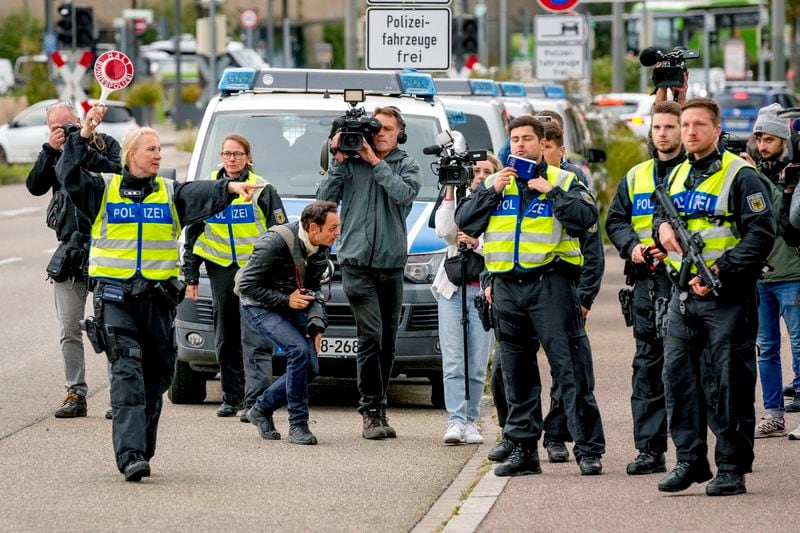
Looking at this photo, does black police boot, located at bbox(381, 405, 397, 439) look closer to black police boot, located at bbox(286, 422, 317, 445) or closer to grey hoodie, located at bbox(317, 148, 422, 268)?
black police boot, located at bbox(286, 422, 317, 445)

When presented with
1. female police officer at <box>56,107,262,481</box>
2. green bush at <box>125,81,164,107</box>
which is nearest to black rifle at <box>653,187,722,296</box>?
female police officer at <box>56,107,262,481</box>

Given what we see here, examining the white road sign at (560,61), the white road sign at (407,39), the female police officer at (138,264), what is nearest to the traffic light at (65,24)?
the white road sign at (560,61)

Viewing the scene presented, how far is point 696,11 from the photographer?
59844mm

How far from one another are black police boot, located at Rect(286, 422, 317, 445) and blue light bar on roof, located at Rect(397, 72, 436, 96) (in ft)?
11.3

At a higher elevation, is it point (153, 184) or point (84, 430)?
point (153, 184)

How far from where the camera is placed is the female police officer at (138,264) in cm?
841

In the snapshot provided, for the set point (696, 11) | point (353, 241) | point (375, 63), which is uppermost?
point (696, 11)

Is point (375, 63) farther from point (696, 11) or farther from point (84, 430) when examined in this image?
point (696, 11)

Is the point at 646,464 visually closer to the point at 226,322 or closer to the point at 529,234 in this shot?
the point at 529,234

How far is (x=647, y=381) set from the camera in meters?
8.57

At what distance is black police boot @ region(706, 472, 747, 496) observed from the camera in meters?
7.84

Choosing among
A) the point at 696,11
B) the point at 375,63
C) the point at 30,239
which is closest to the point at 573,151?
the point at 375,63

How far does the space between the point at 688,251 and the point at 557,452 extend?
1.67 metres

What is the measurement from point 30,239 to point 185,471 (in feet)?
51.1
